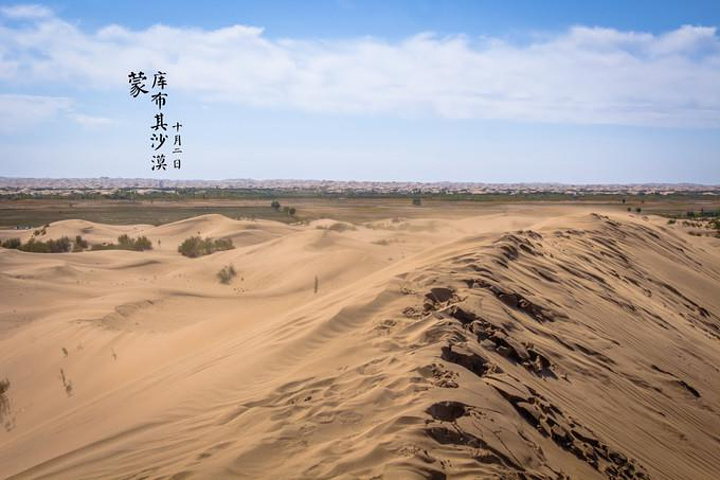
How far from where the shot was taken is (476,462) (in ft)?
Answer: 13.1

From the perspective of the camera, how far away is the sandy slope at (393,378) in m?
4.22

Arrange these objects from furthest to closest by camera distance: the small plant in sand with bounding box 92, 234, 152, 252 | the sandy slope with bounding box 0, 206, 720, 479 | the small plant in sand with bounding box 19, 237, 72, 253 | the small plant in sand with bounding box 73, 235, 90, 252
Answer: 1. the small plant in sand with bounding box 73, 235, 90, 252
2. the small plant in sand with bounding box 92, 234, 152, 252
3. the small plant in sand with bounding box 19, 237, 72, 253
4. the sandy slope with bounding box 0, 206, 720, 479

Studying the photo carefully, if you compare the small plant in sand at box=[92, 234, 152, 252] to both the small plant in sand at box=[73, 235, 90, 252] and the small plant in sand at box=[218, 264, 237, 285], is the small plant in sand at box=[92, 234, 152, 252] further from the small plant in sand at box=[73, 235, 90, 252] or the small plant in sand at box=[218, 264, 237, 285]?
the small plant in sand at box=[218, 264, 237, 285]

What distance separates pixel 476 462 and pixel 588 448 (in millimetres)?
1393

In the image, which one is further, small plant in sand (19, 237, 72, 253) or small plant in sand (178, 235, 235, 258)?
small plant in sand (19, 237, 72, 253)

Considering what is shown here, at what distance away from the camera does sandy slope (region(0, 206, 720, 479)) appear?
422cm

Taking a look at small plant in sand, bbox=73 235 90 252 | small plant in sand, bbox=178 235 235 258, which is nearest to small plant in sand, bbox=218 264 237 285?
small plant in sand, bbox=178 235 235 258

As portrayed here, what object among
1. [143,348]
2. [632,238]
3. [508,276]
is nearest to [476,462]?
[508,276]

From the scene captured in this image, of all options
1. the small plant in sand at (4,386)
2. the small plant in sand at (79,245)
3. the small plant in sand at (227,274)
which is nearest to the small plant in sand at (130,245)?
the small plant in sand at (79,245)

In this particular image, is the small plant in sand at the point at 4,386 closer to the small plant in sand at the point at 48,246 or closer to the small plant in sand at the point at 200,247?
the small plant in sand at the point at 200,247

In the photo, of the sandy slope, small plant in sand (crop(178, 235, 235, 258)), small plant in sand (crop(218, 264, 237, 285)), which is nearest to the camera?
the sandy slope

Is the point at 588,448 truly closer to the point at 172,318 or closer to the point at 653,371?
the point at 653,371

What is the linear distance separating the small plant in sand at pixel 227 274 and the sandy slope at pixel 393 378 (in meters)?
3.45

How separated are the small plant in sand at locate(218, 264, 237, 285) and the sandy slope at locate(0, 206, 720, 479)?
345 centimetres
